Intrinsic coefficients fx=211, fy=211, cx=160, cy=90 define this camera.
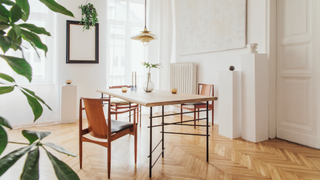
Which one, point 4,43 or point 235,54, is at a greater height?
point 235,54

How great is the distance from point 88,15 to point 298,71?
4137 millimetres

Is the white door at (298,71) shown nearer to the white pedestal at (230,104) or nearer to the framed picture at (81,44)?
the white pedestal at (230,104)

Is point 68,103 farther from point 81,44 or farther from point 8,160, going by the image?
point 8,160

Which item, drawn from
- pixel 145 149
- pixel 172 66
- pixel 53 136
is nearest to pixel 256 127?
pixel 145 149

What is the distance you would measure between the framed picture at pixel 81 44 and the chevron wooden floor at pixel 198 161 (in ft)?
6.47

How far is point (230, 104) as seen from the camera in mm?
3338

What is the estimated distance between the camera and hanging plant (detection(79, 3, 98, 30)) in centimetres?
461

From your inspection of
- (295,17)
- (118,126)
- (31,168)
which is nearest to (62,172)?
(31,168)

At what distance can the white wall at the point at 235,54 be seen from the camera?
330 cm

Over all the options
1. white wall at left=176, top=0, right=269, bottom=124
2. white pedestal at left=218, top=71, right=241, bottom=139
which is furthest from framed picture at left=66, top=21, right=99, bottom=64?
white pedestal at left=218, top=71, right=241, bottom=139

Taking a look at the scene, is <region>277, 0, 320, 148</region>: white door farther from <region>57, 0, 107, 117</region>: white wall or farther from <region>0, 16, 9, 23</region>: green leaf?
<region>57, 0, 107, 117</region>: white wall

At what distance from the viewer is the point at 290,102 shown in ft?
10.4

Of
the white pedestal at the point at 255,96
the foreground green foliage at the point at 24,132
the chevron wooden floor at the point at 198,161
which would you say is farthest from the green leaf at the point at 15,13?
the white pedestal at the point at 255,96

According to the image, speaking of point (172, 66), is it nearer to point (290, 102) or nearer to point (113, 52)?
point (113, 52)
